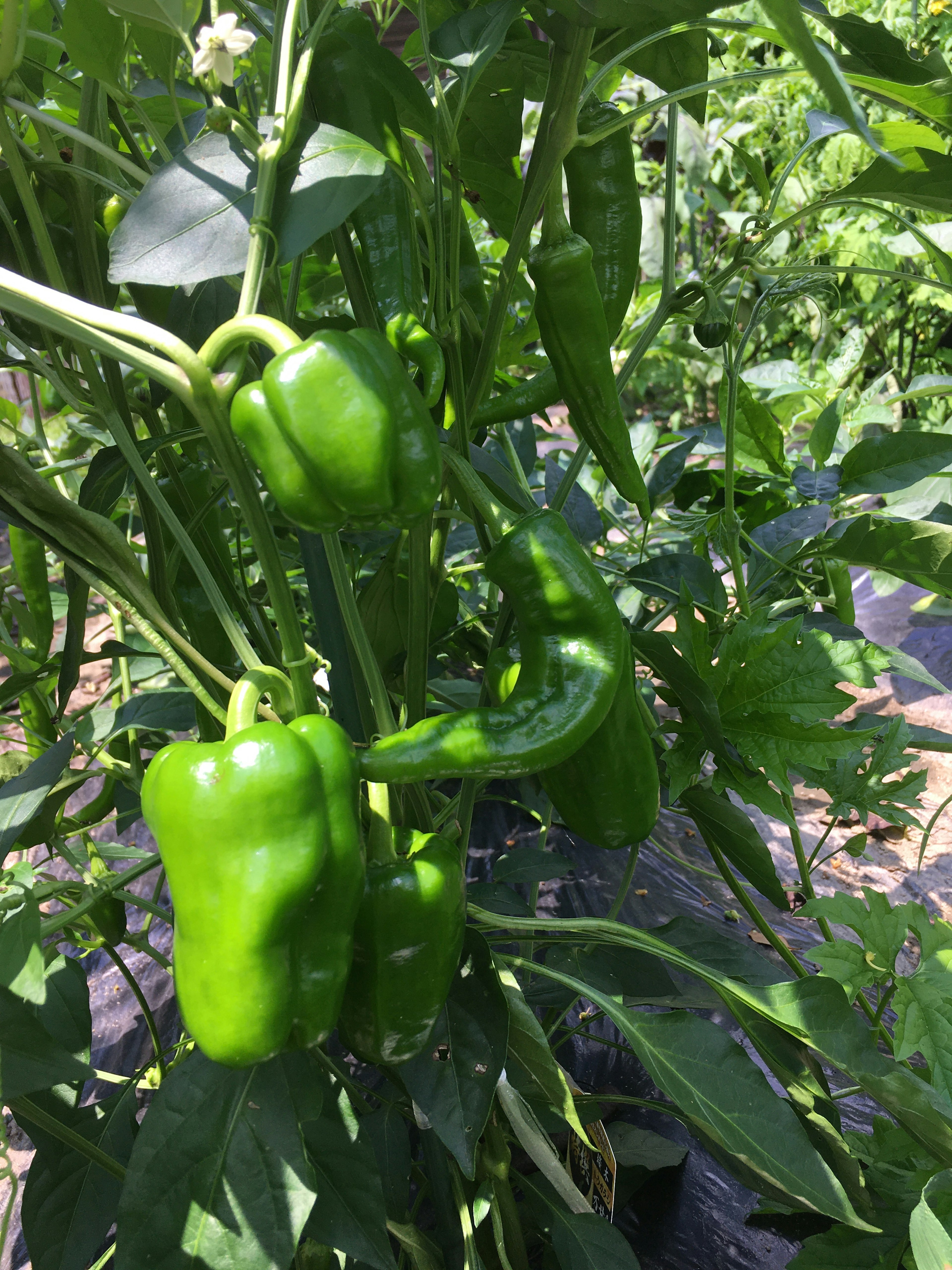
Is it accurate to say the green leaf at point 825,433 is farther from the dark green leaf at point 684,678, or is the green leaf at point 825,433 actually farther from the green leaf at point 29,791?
the green leaf at point 29,791

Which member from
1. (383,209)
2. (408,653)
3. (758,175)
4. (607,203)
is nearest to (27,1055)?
(408,653)

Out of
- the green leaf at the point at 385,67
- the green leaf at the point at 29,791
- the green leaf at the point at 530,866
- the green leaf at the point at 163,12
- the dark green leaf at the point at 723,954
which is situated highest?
the green leaf at the point at 163,12

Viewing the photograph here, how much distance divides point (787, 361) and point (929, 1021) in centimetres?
94

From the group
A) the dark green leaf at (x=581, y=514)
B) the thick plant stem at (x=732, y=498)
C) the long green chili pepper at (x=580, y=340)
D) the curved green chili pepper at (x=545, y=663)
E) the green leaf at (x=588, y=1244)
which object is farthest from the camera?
the dark green leaf at (x=581, y=514)

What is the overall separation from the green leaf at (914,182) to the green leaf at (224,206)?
300 mm

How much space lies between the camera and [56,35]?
57 cm

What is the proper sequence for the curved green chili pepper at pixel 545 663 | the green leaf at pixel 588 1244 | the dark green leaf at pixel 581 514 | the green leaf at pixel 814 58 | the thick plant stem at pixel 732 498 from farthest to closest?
the dark green leaf at pixel 581 514
the thick plant stem at pixel 732 498
the green leaf at pixel 588 1244
the curved green chili pepper at pixel 545 663
the green leaf at pixel 814 58

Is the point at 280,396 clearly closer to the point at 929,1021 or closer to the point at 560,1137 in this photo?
the point at 929,1021

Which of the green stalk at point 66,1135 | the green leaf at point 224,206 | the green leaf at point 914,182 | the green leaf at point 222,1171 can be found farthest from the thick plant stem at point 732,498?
the green stalk at point 66,1135

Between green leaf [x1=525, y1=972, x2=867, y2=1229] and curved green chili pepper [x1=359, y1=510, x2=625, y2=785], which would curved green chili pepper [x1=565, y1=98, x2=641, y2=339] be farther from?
green leaf [x1=525, y1=972, x2=867, y2=1229]

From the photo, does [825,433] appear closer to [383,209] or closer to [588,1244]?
[383,209]

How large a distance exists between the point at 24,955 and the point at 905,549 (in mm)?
724

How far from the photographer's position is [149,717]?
704 millimetres

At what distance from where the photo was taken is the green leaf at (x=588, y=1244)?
622 millimetres
